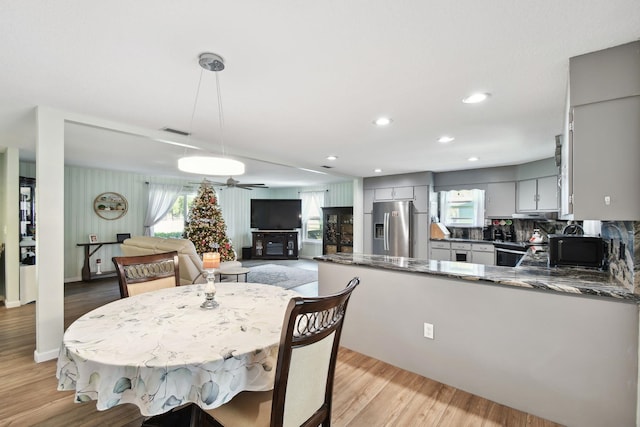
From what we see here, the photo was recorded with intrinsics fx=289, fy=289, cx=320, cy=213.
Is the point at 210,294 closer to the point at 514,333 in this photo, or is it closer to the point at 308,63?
the point at 308,63

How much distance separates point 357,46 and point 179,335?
1724 millimetres

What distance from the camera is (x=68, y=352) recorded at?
1.14m

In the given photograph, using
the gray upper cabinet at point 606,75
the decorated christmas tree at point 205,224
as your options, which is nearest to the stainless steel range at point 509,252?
the gray upper cabinet at point 606,75

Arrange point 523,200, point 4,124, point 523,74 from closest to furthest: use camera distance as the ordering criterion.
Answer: point 523,74 < point 4,124 < point 523,200

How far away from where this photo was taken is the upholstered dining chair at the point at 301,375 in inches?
41.3

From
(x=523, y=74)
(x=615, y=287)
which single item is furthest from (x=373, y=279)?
(x=523, y=74)

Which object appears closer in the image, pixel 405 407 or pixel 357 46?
pixel 357 46

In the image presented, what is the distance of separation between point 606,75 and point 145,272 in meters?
3.17

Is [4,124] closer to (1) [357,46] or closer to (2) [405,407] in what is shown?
(1) [357,46]

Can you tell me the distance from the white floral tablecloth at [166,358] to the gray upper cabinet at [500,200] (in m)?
5.05

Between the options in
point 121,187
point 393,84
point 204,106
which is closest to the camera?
point 393,84

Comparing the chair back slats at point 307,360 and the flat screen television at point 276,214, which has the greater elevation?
the flat screen television at point 276,214

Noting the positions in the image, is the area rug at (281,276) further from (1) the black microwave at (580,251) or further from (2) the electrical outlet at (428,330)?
(1) the black microwave at (580,251)

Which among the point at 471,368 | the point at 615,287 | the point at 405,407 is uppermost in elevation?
the point at 615,287
